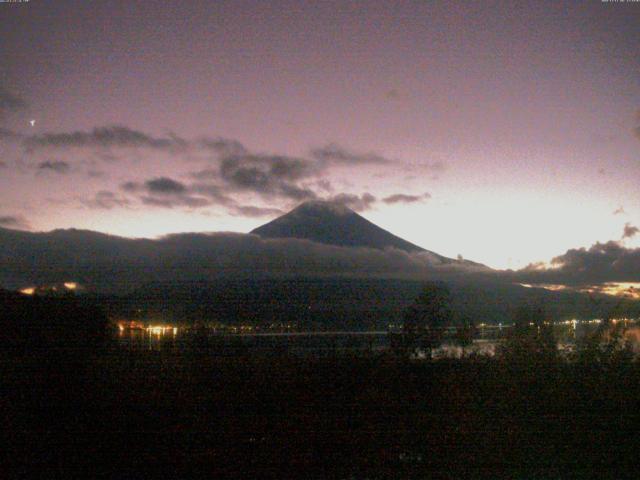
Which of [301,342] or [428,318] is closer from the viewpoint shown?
[301,342]

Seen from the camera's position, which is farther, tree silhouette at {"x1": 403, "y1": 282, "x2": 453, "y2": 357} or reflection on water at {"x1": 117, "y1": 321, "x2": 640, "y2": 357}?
tree silhouette at {"x1": 403, "y1": 282, "x2": 453, "y2": 357}

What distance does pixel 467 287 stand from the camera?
13070 mm

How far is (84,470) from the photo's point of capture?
13.5 ft

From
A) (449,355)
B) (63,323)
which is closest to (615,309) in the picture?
(449,355)

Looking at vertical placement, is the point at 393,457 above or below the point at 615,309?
below

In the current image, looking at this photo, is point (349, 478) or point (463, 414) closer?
point (349, 478)

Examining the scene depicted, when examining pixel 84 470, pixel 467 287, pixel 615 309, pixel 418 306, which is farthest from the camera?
pixel 467 287

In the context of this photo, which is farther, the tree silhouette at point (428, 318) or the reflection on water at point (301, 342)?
the tree silhouette at point (428, 318)

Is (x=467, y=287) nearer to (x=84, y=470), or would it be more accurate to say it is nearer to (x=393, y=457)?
(x=393, y=457)

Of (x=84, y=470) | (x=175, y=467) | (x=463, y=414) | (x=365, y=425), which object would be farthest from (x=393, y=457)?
(x=84, y=470)

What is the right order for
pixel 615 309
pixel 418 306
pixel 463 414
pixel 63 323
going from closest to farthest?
pixel 463 414 → pixel 615 309 → pixel 63 323 → pixel 418 306

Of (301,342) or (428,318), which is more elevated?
(428,318)

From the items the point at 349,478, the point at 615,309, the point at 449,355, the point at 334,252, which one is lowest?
the point at 349,478

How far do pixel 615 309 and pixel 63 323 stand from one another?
5.70m
